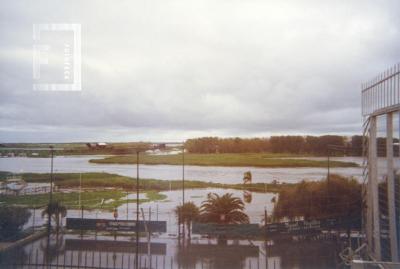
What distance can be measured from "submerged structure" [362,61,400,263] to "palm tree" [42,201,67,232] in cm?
277

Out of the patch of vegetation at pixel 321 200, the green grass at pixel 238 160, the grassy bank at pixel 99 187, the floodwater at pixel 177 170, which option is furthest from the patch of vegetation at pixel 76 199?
the patch of vegetation at pixel 321 200

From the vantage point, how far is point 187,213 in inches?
130

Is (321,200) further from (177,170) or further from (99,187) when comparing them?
(99,187)

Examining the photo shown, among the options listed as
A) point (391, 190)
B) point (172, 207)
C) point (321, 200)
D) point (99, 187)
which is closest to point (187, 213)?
point (172, 207)

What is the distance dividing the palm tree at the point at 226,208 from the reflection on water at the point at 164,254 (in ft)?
0.64

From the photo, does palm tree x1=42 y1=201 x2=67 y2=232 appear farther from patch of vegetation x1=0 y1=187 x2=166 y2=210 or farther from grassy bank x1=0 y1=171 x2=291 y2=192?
grassy bank x1=0 y1=171 x2=291 y2=192

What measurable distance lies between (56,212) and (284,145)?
7.30ft

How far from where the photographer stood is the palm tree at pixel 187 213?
329 centimetres

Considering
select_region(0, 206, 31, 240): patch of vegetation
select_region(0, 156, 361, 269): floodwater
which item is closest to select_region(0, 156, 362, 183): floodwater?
select_region(0, 156, 361, 269): floodwater

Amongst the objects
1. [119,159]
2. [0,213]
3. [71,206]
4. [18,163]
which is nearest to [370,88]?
[119,159]

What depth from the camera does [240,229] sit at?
10.6ft

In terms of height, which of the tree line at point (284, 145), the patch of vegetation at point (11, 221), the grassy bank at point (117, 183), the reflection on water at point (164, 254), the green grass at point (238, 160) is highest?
the tree line at point (284, 145)

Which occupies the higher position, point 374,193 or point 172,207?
point 374,193

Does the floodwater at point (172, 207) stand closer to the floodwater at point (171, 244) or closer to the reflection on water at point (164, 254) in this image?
the floodwater at point (171, 244)
